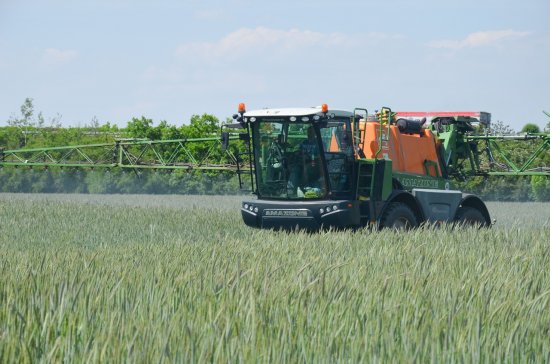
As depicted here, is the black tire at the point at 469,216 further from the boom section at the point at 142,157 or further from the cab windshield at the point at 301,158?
the boom section at the point at 142,157

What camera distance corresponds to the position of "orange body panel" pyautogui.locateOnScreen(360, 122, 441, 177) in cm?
1265

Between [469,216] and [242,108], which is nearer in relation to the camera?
[242,108]

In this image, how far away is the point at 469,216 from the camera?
1430cm

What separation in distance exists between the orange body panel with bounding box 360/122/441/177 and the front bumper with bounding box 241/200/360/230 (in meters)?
1.07

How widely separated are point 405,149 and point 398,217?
4.55ft

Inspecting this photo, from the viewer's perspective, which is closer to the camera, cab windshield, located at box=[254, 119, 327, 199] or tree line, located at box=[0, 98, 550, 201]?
cab windshield, located at box=[254, 119, 327, 199]

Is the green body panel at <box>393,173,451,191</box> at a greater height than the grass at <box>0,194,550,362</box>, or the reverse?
the green body panel at <box>393,173,451,191</box>

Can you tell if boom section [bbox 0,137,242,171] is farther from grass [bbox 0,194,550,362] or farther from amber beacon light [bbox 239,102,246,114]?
grass [bbox 0,194,550,362]

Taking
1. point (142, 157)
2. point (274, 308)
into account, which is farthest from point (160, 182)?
point (274, 308)

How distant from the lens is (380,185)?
40.8 feet

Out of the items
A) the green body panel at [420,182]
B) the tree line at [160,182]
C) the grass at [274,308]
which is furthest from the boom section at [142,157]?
the grass at [274,308]

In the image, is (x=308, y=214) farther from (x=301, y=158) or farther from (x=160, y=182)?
(x=160, y=182)

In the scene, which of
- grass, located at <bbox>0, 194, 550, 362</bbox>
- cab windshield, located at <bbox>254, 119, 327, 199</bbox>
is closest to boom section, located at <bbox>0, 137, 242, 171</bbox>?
cab windshield, located at <bbox>254, 119, 327, 199</bbox>

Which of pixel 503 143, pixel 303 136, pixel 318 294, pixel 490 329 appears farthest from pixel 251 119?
pixel 503 143
